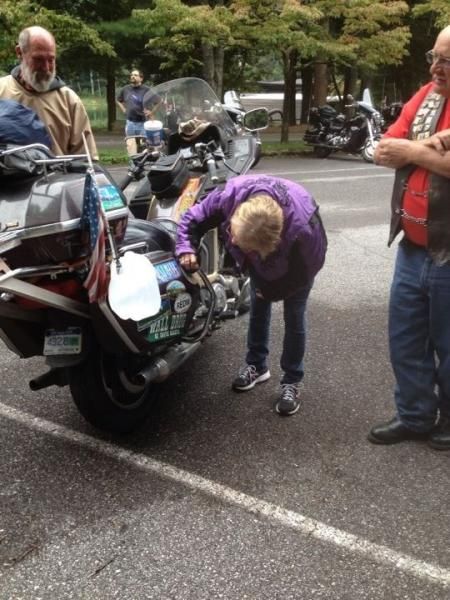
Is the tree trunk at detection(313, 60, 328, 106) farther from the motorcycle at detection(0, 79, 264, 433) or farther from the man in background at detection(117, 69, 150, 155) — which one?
the motorcycle at detection(0, 79, 264, 433)

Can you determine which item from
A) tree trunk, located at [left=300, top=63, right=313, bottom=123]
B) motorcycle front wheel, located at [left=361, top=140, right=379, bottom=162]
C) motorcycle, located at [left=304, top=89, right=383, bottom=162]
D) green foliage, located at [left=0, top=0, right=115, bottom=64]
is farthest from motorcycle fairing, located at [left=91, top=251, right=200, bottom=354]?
tree trunk, located at [left=300, top=63, right=313, bottom=123]

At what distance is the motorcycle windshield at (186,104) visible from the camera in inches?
197

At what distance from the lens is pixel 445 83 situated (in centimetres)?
259

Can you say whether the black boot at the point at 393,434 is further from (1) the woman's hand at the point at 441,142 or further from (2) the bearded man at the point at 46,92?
(2) the bearded man at the point at 46,92

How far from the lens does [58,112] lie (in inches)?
153

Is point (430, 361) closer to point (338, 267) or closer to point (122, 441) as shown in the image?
point (122, 441)

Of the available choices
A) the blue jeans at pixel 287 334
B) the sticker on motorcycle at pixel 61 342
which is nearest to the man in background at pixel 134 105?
the blue jeans at pixel 287 334

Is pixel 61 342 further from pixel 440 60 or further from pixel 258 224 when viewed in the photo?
pixel 440 60

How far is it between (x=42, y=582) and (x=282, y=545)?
0.87m

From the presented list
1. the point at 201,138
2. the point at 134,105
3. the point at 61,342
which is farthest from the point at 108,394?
the point at 134,105

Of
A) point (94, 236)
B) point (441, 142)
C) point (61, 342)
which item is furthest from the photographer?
point (61, 342)

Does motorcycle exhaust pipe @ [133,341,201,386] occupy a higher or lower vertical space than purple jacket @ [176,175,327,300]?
lower

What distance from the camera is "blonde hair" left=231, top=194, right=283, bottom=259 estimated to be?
8.87ft

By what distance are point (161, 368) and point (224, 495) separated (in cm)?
64
